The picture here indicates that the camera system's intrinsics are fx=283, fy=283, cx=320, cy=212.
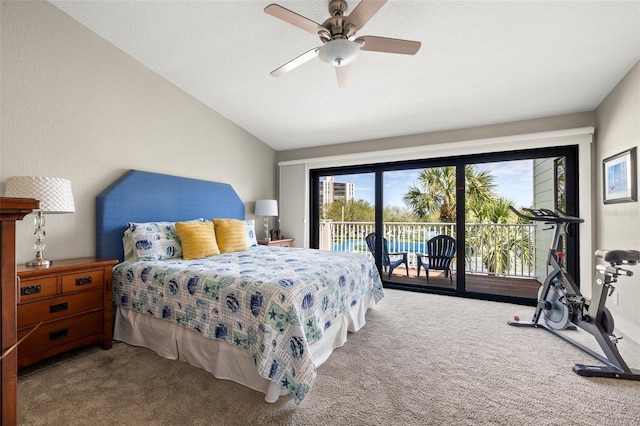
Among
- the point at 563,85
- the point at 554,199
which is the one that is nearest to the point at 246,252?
the point at 563,85

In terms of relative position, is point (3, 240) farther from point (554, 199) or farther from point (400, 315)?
point (554, 199)

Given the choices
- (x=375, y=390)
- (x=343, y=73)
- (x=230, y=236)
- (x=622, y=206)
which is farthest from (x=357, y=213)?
(x=375, y=390)

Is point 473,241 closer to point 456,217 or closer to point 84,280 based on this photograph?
point 456,217

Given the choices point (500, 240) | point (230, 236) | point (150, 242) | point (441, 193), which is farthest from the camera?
point (441, 193)

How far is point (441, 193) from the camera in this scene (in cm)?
556

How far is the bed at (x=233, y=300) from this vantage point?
1.72 m

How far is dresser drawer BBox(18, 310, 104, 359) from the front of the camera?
2.01 m

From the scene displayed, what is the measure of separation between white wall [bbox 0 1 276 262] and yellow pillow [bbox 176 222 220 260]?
0.87 metres

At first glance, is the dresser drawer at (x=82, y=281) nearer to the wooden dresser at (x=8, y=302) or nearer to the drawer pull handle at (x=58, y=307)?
the drawer pull handle at (x=58, y=307)

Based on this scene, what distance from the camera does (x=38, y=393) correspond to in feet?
5.94

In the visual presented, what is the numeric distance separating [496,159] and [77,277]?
4812 millimetres

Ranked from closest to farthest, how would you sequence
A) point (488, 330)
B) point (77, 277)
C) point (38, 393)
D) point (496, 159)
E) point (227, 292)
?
point (38, 393) < point (227, 292) < point (77, 277) < point (488, 330) < point (496, 159)

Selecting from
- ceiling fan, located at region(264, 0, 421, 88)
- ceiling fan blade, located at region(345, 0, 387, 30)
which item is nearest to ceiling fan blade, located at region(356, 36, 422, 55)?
ceiling fan, located at region(264, 0, 421, 88)

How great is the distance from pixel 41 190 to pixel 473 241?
5.90 m
